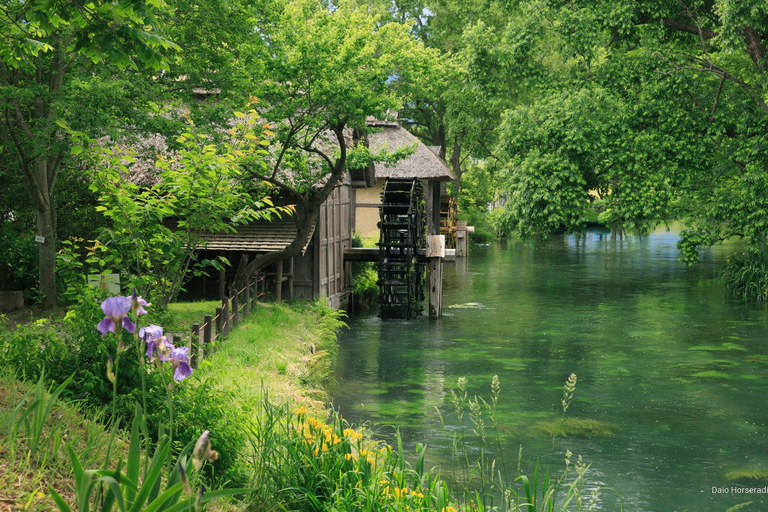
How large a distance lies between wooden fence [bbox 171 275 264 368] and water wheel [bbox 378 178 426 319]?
4550 millimetres

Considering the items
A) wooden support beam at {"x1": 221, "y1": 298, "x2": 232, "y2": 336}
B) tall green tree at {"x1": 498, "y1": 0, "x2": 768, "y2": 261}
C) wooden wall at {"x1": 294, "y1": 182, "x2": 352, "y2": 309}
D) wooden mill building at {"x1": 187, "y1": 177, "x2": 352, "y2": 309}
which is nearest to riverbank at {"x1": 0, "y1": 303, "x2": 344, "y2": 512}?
wooden support beam at {"x1": 221, "y1": 298, "x2": 232, "y2": 336}

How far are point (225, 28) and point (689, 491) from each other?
10.9 m

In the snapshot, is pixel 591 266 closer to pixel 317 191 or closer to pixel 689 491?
pixel 317 191

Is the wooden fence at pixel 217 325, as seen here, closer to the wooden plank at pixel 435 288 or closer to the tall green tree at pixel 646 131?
the wooden plank at pixel 435 288

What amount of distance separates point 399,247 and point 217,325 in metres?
10.3

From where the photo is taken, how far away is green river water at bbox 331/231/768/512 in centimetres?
1005

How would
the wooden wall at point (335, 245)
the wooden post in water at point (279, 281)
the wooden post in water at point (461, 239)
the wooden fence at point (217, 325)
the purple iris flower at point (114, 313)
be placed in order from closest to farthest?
the purple iris flower at point (114, 313) < the wooden fence at point (217, 325) < the wooden post in water at point (279, 281) < the wooden wall at point (335, 245) < the wooden post in water at point (461, 239)

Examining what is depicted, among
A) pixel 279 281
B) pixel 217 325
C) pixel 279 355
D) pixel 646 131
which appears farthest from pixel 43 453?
pixel 646 131

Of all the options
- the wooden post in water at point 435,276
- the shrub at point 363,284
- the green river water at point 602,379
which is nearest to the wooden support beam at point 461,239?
the green river water at point 602,379

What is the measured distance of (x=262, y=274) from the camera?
1933 cm

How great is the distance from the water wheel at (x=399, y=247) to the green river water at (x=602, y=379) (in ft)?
2.27

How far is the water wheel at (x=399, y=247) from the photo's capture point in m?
22.0

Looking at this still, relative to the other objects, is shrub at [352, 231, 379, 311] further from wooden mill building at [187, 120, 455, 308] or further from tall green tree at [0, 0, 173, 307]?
tall green tree at [0, 0, 173, 307]

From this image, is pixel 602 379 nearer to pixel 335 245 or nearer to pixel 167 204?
pixel 167 204
